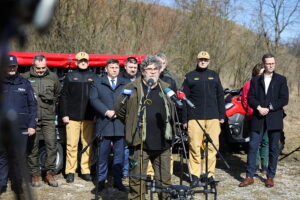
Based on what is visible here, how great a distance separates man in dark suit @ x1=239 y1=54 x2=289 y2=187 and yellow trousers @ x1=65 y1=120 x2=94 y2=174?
2.47 meters

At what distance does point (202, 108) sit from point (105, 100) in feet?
4.86

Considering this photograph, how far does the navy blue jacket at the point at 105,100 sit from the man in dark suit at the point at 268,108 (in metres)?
2.04

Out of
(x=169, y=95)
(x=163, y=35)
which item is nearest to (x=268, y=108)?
(x=169, y=95)

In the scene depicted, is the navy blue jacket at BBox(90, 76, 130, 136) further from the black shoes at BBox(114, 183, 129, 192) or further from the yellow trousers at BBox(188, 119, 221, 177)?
the yellow trousers at BBox(188, 119, 221, 177)

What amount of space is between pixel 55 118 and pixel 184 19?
387 inches

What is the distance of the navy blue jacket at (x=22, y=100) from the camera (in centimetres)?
559

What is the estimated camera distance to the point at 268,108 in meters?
6.43

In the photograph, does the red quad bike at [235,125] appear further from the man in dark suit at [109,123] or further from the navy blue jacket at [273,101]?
the man in dark suit at [109,123]

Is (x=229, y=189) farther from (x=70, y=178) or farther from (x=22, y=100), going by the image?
(x=22, y=100)

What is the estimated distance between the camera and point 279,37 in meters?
17.3

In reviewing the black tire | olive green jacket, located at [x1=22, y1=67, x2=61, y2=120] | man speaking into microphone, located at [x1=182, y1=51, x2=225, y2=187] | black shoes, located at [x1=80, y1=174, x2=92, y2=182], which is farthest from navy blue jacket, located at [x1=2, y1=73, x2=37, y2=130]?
man speaking into microphone, located at [x1=182, y1=51, x2=225, y2=187]

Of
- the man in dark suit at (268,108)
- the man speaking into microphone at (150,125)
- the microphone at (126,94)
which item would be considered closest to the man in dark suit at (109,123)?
the man speaking into microphone at (150,125)

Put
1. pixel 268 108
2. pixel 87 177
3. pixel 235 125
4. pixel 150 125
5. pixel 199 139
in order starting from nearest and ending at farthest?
pixel 150 125 < pixel 268 108 < pixel 199 139 < pixel 87 177 < pixel 235 125

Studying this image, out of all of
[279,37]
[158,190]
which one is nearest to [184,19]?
[279,37]
